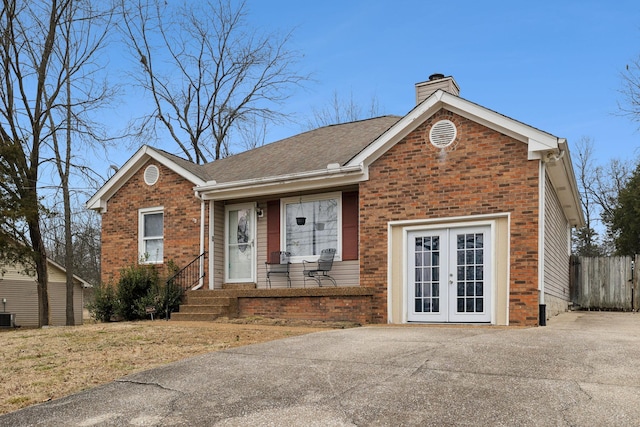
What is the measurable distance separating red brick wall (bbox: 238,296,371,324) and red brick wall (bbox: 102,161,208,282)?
2.36 metres

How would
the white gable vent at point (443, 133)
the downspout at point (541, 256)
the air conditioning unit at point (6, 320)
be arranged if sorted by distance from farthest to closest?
the air conditioning unit at point (6, 320), the white gable vent at point (443, 133), the downspout at point (541, 256)

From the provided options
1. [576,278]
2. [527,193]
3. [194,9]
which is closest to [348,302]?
[527,193]

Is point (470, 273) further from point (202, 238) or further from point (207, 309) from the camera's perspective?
point (202, 238)

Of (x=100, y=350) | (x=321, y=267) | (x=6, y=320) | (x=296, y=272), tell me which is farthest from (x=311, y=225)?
(x=6, y=320)

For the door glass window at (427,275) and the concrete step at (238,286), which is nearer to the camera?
the door glass window at (427,275)

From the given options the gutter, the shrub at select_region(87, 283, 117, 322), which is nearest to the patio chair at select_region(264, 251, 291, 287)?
the gutter

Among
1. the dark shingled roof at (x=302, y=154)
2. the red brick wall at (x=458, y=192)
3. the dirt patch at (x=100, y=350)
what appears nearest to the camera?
the dirt patch at (x=100, y=350)

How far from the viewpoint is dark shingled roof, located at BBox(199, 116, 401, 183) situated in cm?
1330

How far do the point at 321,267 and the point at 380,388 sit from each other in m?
7.52

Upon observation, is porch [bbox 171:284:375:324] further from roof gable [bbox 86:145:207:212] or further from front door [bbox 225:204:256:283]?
roof gable [bbox 86:145:207:212]

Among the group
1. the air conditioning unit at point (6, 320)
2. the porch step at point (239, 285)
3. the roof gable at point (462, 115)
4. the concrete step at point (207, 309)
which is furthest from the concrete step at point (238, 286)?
the air conditioning unit at point (6, 320)

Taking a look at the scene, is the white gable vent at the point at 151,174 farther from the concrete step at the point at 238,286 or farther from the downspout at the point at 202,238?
the concrete step at the point at 238,286

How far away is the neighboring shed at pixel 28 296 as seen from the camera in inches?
1078

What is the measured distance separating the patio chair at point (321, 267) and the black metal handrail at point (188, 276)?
104 inches
